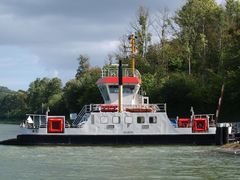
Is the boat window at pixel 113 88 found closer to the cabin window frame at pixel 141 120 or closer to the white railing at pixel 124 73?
the white railing at pixel 124 73

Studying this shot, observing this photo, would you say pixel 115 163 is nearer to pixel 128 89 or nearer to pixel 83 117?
pixel 83 117

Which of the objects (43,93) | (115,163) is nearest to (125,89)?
(115,163)

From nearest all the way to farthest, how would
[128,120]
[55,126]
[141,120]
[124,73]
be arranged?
[55,126] → [128,120] → [141,120] → [124,73]

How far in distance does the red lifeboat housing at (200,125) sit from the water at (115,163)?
9.63 ft

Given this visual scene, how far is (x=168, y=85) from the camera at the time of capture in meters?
85.8

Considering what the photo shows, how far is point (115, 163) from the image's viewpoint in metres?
37.7

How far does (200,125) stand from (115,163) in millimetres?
16945

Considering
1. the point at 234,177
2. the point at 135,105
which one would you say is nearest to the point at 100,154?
the point at 135,105

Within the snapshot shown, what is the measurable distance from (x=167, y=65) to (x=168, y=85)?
1221 cm

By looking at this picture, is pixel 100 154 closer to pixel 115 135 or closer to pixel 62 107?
pixel 115 135

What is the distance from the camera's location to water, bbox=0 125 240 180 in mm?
31906

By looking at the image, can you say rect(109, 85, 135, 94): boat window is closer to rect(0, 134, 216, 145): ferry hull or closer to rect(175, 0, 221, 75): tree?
rect(0, 134, 216, 145): ferry hull

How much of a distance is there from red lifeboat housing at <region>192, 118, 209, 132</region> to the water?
2.94 metres

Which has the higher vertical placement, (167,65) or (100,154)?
(167,65)
